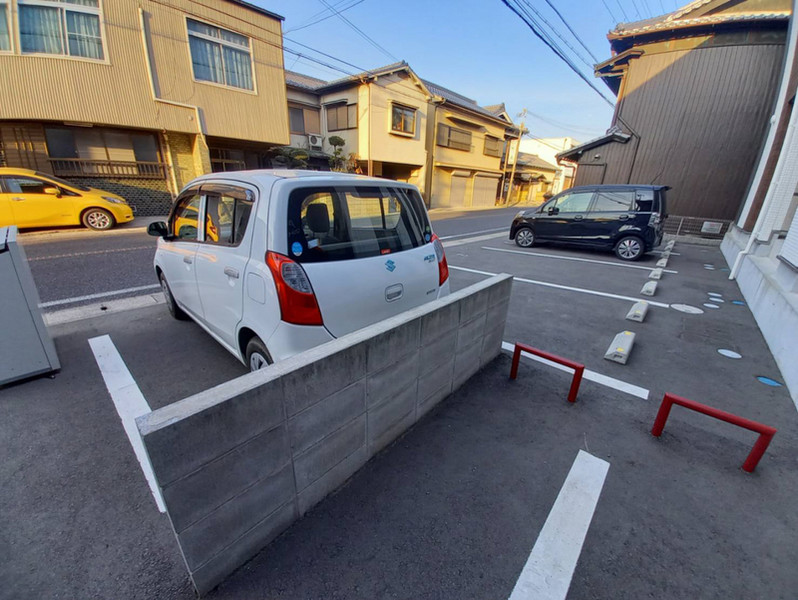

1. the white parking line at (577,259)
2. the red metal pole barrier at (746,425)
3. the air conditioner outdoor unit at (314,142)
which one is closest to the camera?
the red metal pole barrier at (746,425)

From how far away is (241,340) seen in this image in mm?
2451

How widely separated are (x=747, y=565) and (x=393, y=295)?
7.29 ft

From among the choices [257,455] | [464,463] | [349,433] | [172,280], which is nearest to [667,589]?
[464,463]

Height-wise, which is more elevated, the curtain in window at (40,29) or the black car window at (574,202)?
the curtain in window at (40,29)

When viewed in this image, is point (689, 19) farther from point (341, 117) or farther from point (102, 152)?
point (102, 152)

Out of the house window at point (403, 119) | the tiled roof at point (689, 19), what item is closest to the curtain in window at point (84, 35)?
the house window at point (403, 119)

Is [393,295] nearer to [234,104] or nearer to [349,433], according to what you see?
[349,433]

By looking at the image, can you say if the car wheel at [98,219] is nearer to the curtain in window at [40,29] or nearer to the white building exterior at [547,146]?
the curtain in window at [40,29]

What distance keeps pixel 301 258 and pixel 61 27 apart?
13.3 m

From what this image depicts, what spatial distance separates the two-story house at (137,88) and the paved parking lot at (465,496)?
1054 cm

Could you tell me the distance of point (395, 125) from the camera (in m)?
17.8

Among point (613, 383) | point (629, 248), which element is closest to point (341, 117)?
point (629, 248)

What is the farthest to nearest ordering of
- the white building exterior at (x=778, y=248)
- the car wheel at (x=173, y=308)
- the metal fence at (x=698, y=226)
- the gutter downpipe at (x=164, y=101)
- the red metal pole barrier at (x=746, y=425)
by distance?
the metal fence at (x=698, y=226), the gutter downpipe at (x=164, y=101), the car wheel at (x=173, y=308), the white building exterior at (x=778, y=248), the red metal pole barrier at (x=746, y=425)

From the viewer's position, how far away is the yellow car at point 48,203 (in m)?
7.50
